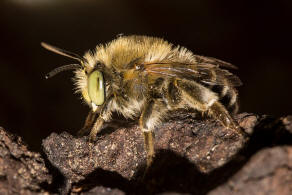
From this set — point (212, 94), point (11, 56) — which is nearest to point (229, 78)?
point (212, 94)

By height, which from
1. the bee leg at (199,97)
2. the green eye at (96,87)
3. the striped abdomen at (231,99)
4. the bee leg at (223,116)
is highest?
the green eye at (96,87)

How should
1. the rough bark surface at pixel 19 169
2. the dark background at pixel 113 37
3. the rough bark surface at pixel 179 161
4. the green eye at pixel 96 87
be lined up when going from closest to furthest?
1. the rough bark surface at pixel 179 161
2. the rough bark surface at pixel 19 169
3. the green eye at pixel 96 87
4. the dark background at pixel 113 37

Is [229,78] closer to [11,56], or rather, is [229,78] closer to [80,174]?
[80,174]

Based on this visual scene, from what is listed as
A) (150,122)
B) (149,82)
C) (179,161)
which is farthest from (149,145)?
(149,82)

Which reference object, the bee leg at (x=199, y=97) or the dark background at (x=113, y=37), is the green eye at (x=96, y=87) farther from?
the dark background at (x=113, y=37)

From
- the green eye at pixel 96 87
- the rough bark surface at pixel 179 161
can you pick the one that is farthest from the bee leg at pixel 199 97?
the green eye at pixel 96 87

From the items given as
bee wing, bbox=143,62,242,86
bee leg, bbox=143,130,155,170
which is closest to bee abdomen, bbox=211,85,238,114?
bee wing, bbox=143,62,242,86

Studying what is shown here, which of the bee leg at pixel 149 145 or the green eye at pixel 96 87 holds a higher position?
the green eye at pixel 96 87
